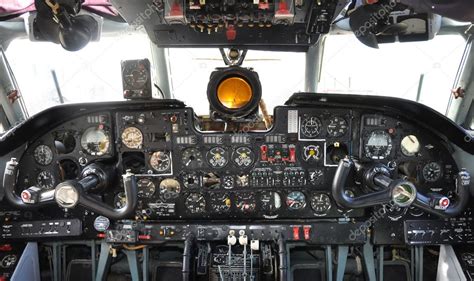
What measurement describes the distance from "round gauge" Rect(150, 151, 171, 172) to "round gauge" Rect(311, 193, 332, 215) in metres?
1.22

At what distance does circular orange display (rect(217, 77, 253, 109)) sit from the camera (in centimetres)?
304

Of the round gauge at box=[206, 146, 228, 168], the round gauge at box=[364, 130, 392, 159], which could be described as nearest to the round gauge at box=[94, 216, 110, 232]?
the round gauge at box=[206, 146, 228, 168]

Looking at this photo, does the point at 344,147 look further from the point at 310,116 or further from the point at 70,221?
the point at 70,221

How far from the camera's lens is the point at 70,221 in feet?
11.3

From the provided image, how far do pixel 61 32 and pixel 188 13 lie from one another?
885mm

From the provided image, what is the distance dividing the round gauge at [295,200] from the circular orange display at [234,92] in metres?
0.93

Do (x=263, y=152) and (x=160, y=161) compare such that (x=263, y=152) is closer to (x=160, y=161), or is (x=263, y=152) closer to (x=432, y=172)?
(x=160, y=161)

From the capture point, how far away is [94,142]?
3.48 metres

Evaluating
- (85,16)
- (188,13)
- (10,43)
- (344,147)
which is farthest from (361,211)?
(10,43)

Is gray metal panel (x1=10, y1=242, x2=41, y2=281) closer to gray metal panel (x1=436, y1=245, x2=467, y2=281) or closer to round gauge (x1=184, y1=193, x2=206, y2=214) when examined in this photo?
round gauge (x1=184, y1=193, x2=206, y2=214)

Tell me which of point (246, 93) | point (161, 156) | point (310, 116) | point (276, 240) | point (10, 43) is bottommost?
point (276, 240)

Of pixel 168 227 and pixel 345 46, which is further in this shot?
pixel 345 46

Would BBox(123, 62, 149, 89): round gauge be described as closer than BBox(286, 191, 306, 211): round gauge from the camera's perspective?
Yes

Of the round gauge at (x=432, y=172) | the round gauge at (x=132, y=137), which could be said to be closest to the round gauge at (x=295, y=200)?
the round gauge at (x=432, y=172)
